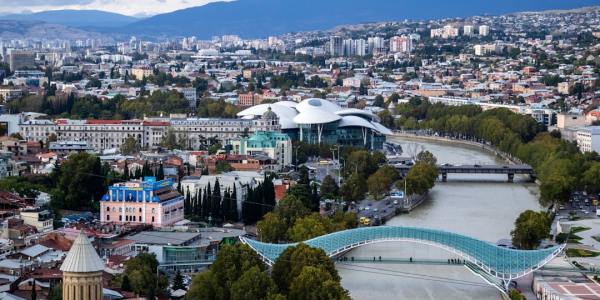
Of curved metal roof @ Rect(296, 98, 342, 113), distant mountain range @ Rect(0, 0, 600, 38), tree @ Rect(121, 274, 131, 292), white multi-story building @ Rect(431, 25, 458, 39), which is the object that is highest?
distant mountain range @ Rect(0, 0, 600, 38)

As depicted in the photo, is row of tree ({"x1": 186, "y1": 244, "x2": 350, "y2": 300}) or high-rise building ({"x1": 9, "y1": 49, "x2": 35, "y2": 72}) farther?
high-rise building ({"x1": 9, "y1": 49, "x2": 35, "y2": 72})

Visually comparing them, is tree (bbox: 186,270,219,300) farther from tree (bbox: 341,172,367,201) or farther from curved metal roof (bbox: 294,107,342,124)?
curved metal roof (bbox: 294,107,342,124)

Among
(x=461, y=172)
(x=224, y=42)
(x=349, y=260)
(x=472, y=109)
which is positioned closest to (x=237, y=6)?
(x=224, y=42)

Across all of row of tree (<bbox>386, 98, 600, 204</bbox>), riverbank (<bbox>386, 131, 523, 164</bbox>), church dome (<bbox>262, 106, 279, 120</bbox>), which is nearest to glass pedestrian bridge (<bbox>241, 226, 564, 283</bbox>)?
row of tree (<bbox>386, 98, 600, 204</bbox>)

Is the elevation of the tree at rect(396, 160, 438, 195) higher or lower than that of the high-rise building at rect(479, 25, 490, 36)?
lower

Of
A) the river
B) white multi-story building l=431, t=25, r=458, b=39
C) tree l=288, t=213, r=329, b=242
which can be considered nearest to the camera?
the river

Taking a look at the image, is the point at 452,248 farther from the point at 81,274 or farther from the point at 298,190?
the point at 81,274

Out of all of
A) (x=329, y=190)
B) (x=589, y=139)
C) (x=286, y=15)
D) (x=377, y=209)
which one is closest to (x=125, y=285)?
(x=377, y=209)
